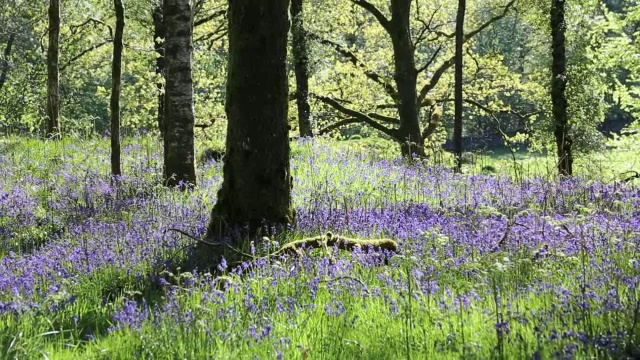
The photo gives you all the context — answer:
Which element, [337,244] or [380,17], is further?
[380,17]

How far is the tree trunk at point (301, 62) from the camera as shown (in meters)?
19.9

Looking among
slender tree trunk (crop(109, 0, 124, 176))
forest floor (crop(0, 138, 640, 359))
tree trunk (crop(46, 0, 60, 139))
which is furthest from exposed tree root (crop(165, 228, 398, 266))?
tree trunk (crop(46, 0, 60, 139))

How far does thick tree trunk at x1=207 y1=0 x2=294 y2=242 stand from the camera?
6.57 meters

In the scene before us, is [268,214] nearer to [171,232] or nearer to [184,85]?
[171,232]

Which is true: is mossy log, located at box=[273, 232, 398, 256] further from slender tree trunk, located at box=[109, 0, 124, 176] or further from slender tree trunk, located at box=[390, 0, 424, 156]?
slender tree trunk, located at box=[390, 0, 424, 156]

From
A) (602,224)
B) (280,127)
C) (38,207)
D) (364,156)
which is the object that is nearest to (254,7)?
(280,127)

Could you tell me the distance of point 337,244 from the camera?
18.1 ft

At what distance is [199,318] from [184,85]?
7143mm

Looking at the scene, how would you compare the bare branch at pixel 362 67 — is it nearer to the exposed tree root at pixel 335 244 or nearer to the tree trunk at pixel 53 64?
the tree trunk at pixel 53 64

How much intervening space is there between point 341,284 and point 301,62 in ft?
55.8

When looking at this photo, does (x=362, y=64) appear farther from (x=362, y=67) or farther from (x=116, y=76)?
(x=116, y=76)

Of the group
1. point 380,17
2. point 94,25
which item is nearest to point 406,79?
point 380,17

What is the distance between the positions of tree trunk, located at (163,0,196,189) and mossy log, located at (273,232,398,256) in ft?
15.8

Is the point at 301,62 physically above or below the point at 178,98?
above
